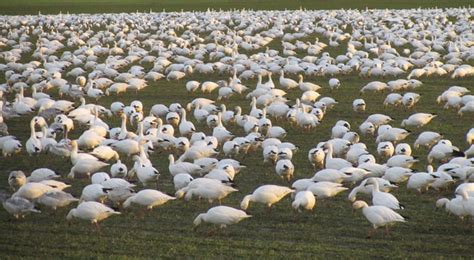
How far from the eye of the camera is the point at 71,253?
10930mm

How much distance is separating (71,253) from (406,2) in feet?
203

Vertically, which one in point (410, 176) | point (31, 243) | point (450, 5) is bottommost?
point (31, 243)

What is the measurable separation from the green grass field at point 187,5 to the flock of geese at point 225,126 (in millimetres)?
25300

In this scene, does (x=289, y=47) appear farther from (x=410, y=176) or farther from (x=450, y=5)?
(x=450, y=5)

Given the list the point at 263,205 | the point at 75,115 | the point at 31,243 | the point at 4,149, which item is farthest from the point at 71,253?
the point at 75,115

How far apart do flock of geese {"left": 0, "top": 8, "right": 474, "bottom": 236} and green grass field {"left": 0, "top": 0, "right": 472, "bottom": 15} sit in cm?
2530

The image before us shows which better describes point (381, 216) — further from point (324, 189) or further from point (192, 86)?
point (192, 86)

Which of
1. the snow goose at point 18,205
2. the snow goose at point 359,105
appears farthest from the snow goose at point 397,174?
the snow goose at point 359,105

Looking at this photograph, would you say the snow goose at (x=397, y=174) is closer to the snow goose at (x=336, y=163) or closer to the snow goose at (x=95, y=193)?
the snow goose at (x=336, y=163)

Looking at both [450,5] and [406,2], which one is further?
[406,2]

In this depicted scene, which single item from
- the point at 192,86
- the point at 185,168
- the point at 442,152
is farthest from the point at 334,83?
the point at 185,168

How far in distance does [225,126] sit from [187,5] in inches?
2132

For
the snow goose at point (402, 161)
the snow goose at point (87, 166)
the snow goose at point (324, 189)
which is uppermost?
the snow goose at point (402, 161)

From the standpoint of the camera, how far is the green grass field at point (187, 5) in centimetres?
6706
